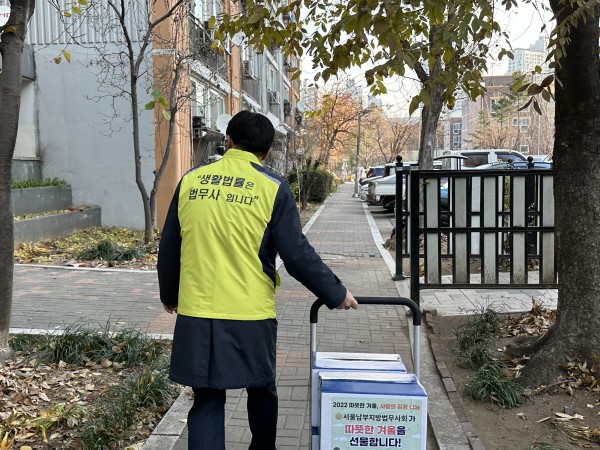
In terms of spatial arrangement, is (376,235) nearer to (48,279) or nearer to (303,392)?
(48,279)

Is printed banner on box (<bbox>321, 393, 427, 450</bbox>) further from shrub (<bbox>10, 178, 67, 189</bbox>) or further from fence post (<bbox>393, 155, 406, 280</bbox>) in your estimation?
shrub (<bbox>10, 178, 67, 189</bbox>)

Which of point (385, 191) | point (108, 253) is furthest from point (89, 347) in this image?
point (385, 191)

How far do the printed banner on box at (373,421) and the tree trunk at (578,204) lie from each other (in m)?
2.31

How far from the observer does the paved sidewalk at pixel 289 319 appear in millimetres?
3896

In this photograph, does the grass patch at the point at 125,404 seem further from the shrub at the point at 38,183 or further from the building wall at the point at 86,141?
the building wall at the point at 86,141

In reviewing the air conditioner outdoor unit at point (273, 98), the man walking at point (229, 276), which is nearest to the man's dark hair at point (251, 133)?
the man walking at point (229, 276)

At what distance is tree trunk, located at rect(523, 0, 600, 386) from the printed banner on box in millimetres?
2306

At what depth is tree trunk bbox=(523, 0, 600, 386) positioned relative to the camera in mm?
4301

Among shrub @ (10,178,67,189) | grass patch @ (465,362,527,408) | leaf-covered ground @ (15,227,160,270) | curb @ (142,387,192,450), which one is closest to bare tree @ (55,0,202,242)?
shrub @ (10,178,67,189)

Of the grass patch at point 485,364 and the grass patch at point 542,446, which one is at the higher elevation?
the grass patch at point 485,364

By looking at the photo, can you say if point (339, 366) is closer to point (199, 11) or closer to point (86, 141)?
point (86, 141)

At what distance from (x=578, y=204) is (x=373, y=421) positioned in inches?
111

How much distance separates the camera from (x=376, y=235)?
51.0 feet

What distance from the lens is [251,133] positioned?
2916 mm
